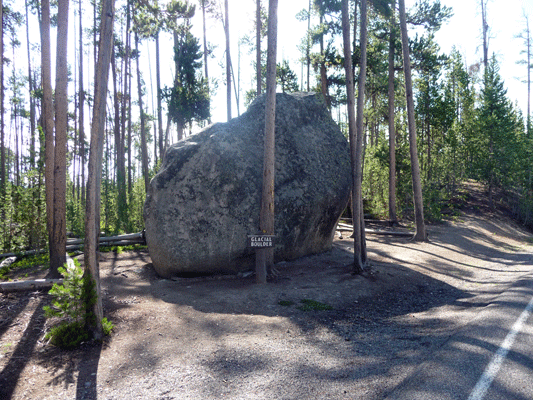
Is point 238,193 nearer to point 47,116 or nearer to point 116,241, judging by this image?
point 47,116

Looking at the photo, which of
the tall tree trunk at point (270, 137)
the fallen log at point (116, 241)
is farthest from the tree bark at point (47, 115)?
the tall tree trunk at point (270, 137)

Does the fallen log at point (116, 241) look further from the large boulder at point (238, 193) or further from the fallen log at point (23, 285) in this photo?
the fallen log at point (23, 285)

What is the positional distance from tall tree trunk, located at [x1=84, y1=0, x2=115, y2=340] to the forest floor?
543 mm

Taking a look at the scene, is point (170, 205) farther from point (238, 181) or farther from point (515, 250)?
point (515, 250)

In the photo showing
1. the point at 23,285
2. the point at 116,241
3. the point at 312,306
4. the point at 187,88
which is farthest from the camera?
the point at 187,88

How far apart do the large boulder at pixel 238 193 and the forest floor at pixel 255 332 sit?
69 centimetres

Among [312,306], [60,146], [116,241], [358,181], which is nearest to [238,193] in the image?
[358,181]

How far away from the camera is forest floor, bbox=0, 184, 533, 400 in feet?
13.1

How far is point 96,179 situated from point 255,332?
3.44 metres

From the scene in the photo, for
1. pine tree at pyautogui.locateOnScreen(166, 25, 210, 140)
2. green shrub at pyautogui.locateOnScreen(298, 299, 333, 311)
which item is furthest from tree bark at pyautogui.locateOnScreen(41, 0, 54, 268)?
pine tree at pyautogui.locateOnScreen(166, 25, 210, 140)

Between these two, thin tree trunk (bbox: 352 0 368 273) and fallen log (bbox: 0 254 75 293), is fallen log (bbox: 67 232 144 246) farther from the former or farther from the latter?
thin tree trunk (bbox: 352 0 368 273)

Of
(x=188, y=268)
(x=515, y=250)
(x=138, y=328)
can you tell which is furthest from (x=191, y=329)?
(x=515, y=250)

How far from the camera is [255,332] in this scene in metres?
5.60

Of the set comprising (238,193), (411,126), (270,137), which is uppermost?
(411,126)
